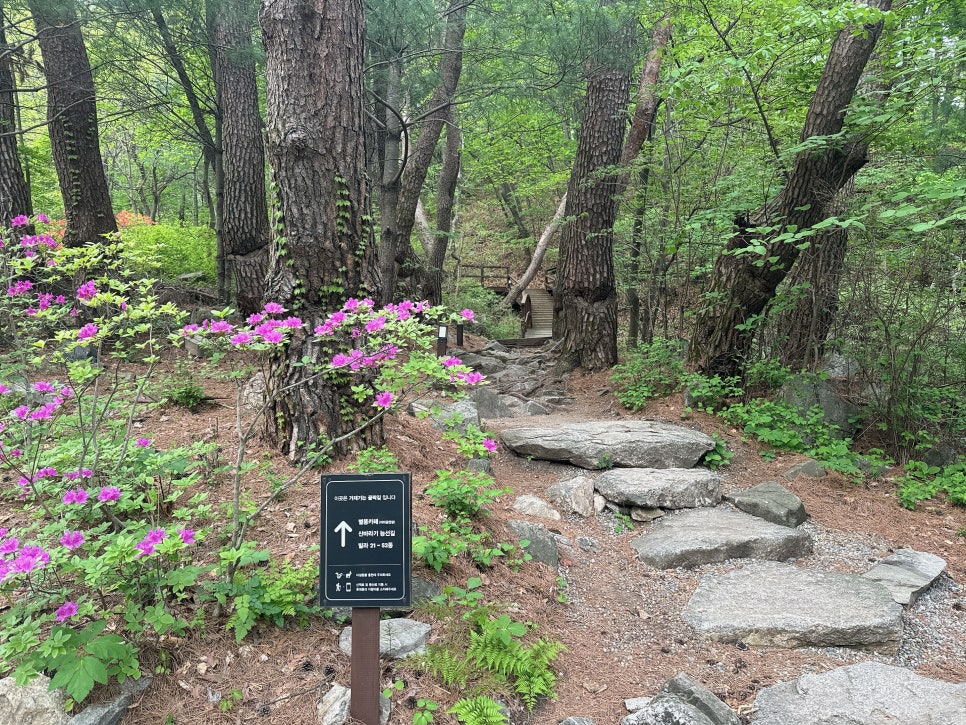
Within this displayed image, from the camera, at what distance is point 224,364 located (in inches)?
251

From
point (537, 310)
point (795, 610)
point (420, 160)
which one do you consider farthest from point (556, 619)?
point (537, 310)

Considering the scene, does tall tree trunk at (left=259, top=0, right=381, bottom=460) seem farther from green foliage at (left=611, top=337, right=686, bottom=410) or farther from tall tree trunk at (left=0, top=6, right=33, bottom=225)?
tall tree trunk at (left=0, top=6, right=33, bottom=225)

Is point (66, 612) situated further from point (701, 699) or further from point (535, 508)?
point (535, 508)

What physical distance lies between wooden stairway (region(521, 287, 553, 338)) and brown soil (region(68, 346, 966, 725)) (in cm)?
1250

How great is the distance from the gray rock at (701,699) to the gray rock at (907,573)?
1651 mm

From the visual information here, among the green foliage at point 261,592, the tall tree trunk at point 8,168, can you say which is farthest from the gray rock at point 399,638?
the tall tree trunk at point 8,168

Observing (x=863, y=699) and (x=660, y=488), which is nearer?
(x=863, y=699)

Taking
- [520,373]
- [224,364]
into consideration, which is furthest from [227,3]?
[520,373]

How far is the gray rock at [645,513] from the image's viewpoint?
4.37m

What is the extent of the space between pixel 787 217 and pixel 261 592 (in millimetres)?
5737

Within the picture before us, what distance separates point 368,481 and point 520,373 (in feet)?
24.1

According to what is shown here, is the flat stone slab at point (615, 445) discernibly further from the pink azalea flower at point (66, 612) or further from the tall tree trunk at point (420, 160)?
the pink azalea flower at point (66, 612)

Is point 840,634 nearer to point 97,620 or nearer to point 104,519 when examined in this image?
point 97,620

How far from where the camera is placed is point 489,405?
735 cm
